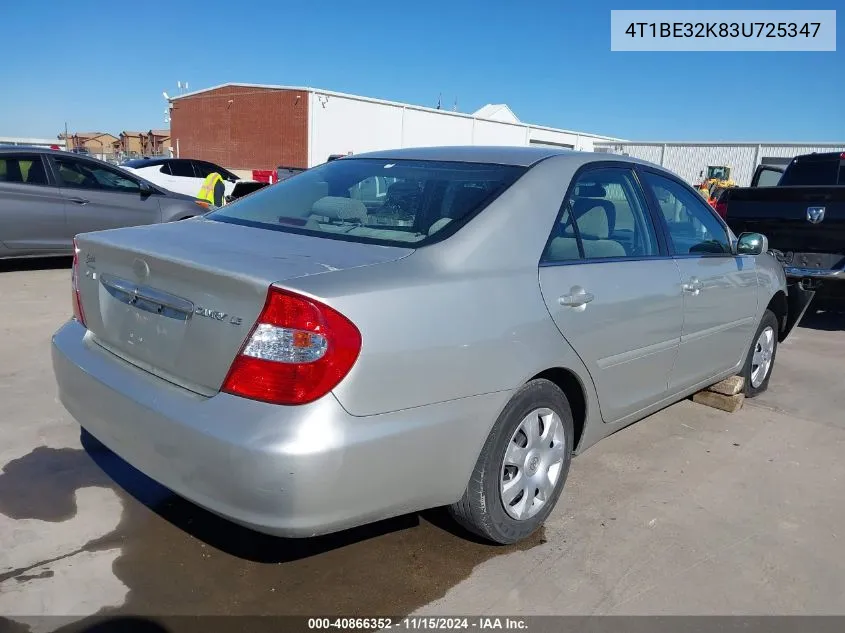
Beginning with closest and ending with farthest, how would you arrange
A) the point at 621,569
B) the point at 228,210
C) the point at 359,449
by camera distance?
the point at 359,449 < the point at 621,569 < the point at 228,210

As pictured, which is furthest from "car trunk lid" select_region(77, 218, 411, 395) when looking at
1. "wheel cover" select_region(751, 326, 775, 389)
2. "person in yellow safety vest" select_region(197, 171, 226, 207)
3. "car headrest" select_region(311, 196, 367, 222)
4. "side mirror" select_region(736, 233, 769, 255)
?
"person in yellow safety vest" select_region(197, 171, 226, 207)

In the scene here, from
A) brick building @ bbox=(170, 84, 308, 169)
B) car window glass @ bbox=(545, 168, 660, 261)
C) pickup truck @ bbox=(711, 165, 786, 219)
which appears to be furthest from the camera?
brick building @ bbox=(170, 84, 308, 169)

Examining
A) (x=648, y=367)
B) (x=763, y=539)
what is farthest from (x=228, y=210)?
(x=763, y=539)

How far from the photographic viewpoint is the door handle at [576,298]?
9.00ft

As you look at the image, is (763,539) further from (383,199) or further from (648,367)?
(383,199)

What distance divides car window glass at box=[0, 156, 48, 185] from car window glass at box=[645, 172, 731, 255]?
7277 millimetres

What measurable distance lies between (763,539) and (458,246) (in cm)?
196

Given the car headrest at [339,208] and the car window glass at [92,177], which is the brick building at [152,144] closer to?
the car window glass at [92,177]

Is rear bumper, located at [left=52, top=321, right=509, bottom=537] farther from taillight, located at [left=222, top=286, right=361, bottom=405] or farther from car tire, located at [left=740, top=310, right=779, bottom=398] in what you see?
car tire, located at [left=740, top=310, right=779, bottom=398]

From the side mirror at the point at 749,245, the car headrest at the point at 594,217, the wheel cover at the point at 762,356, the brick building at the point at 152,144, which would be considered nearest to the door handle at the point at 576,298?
the car headrest at the point at 594,217

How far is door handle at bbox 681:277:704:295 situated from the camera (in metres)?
3.55

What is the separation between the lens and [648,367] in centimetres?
336

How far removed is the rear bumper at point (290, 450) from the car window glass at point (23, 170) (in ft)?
21.7

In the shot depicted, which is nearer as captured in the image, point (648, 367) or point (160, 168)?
point (648, 367)
